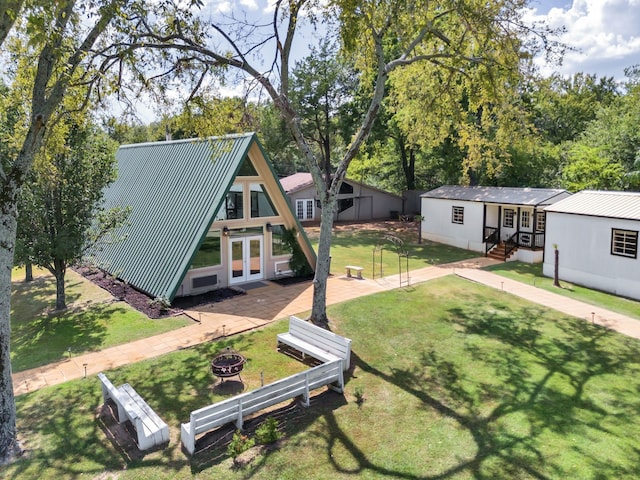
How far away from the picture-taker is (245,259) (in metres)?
15.4

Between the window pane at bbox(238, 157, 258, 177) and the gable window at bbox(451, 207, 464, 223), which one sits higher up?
the window pane at bbox(238, 157, 258, 177)

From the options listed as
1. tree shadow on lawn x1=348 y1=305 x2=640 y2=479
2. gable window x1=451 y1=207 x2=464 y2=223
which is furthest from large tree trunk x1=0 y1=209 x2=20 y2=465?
gable window x1=451 y1=207 x2=464 y2=223

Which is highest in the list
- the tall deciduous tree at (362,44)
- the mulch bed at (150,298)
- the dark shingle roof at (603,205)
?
the tall deciduous tree at (362,44)

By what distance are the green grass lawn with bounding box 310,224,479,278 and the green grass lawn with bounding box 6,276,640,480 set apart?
6.97 metres

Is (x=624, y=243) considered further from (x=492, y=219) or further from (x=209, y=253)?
(x=209, y=253)

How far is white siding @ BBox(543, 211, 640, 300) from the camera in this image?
14.7m

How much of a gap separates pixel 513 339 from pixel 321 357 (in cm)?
541

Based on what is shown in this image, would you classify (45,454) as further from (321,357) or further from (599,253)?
(599,253)

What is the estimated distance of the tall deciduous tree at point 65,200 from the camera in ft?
38.5

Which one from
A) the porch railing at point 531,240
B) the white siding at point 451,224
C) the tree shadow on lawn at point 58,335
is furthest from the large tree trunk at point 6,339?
the white siding at point 451,224

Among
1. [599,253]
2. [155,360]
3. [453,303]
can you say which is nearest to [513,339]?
[453,303]

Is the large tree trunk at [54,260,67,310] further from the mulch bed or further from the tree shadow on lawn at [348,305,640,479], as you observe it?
the tree shadow on lawn at [348,305,640,479]

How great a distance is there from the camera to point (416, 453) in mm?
6602

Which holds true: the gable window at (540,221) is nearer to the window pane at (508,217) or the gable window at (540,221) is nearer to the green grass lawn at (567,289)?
the window pane at (508,217)
